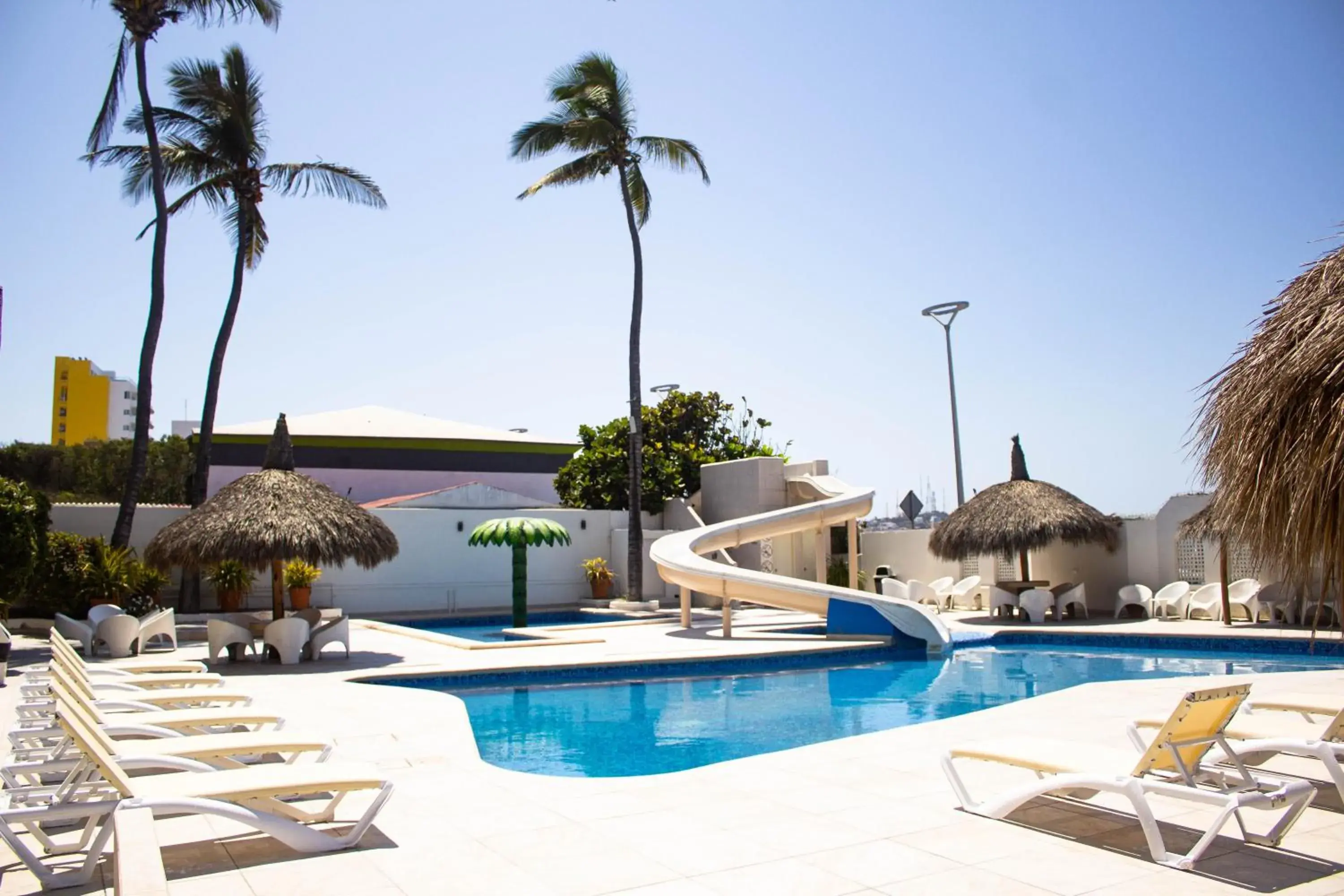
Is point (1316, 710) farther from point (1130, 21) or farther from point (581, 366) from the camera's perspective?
point (581, 366)

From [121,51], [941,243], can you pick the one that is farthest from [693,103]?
[121,51]

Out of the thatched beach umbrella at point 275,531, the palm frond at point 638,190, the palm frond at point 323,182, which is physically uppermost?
the palm frond at point 638,190

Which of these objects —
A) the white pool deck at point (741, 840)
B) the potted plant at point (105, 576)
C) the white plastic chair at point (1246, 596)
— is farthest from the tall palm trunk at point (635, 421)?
the white pool deck at point (741, 840)

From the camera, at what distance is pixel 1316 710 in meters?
5.80

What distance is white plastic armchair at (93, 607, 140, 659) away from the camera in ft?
41.4

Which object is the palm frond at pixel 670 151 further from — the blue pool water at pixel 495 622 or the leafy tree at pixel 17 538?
the leafy tree at pixel 17 538

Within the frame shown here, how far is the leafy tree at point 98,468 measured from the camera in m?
36.8

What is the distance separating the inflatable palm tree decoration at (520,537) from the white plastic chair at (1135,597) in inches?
392

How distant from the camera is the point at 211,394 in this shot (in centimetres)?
1925

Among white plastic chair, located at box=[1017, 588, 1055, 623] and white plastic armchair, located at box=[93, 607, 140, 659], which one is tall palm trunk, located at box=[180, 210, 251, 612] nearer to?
white plastic armchair, located at box=[93, 607, 140, 659]

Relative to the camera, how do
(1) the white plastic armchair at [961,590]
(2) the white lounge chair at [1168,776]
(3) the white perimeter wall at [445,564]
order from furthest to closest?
1. (1) the white plastic armchair at [961,590]
2. (3) the white perimeter wall at [445,564]
3. (2) the white lounge chair at [1168,776]

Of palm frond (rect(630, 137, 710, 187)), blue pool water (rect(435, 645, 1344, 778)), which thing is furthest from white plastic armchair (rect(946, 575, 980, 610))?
palm frond (rect(630, 137, 710, 187))

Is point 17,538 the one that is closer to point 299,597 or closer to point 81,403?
point 299,597

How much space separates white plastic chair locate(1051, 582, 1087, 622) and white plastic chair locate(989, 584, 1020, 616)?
684mm
